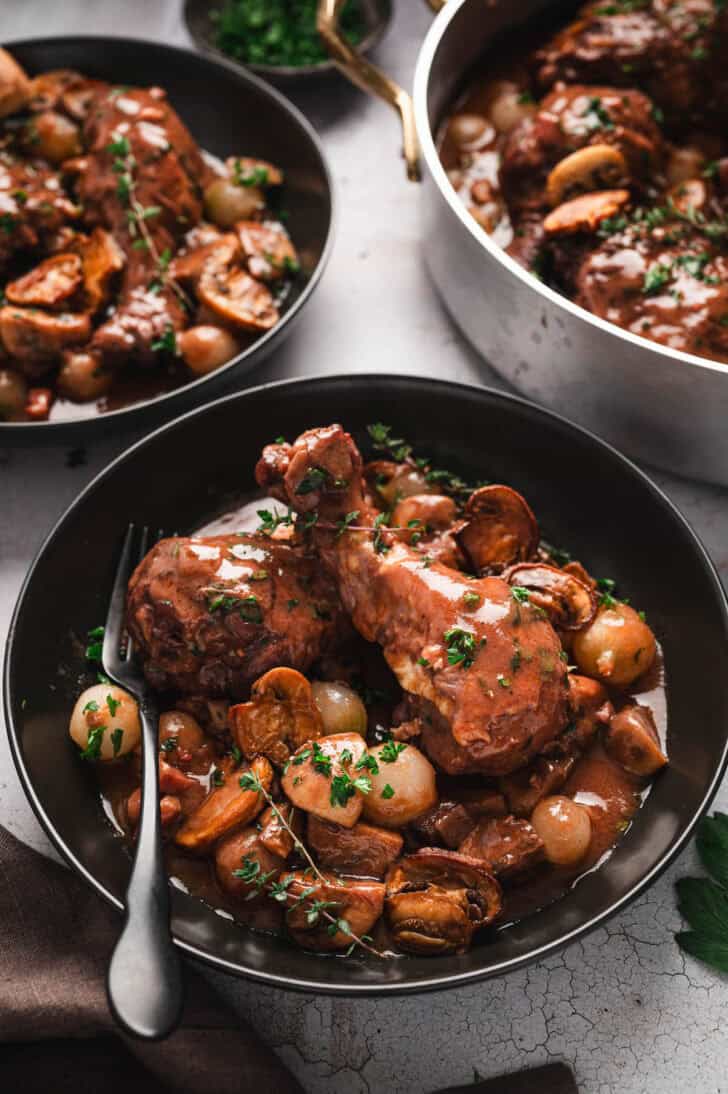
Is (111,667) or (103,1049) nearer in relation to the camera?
(103,1049)

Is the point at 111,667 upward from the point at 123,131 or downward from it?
downward

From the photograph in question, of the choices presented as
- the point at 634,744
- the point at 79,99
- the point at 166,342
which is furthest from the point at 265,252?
the point at 634,744

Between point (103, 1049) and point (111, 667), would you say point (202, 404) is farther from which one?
point (103, 1049)

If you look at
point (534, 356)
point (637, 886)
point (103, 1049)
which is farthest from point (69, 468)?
point (637, 886)

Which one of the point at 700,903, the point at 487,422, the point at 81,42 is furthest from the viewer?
the point at 81,42

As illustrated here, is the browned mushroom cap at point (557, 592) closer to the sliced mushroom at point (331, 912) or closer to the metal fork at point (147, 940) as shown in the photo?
the sliced mushroom at point (331, 912)

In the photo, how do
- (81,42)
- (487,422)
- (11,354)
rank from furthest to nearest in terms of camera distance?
1. (81,42)
2. (11,354)
3. (487,422)

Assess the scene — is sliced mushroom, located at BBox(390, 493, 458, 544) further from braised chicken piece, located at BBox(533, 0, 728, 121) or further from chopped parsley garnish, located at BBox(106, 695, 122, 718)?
braised chicken piece, located at BBox(533, 0, 728, 121)
